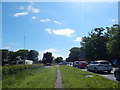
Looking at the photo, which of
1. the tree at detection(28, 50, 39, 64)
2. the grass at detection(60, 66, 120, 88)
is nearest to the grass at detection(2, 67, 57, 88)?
the grass at detection(60, 66, 120, 88)

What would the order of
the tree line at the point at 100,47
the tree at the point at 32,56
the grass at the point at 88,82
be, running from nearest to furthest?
the grass at the point at 88,82 < the tree line at the point at 100,47 < the tree at the point at 32,56

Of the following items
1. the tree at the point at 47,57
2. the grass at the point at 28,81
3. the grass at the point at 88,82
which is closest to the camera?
the grass at the point at 88,82

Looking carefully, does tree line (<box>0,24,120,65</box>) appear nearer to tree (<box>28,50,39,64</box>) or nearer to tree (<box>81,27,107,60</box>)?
tree (<box>81,27,107,60</box>)

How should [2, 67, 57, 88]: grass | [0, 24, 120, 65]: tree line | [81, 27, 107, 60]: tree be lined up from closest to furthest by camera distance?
[2, 67, 57, 88]: grass < [0, 24, 120, 65]: tree line < [81, 27, 107, 60]: tree

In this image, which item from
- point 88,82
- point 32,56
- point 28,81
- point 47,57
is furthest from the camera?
point 47,57

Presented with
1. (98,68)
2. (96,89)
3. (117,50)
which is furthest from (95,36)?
(96,89)

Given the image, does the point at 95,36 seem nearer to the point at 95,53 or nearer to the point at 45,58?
the point at 95,53

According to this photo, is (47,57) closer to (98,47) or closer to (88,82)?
(98,47)

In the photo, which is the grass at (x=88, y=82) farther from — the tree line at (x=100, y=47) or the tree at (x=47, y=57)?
the tree at (x=47, y=57)

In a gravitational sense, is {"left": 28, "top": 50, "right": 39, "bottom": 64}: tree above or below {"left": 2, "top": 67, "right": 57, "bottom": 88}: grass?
above

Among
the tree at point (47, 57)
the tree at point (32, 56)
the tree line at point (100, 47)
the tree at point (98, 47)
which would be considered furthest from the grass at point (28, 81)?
the tree at point (47, 57)

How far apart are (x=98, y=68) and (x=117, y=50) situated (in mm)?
16402

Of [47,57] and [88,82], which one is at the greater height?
[47,57]

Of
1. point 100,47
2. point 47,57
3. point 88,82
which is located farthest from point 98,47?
point 47,57
